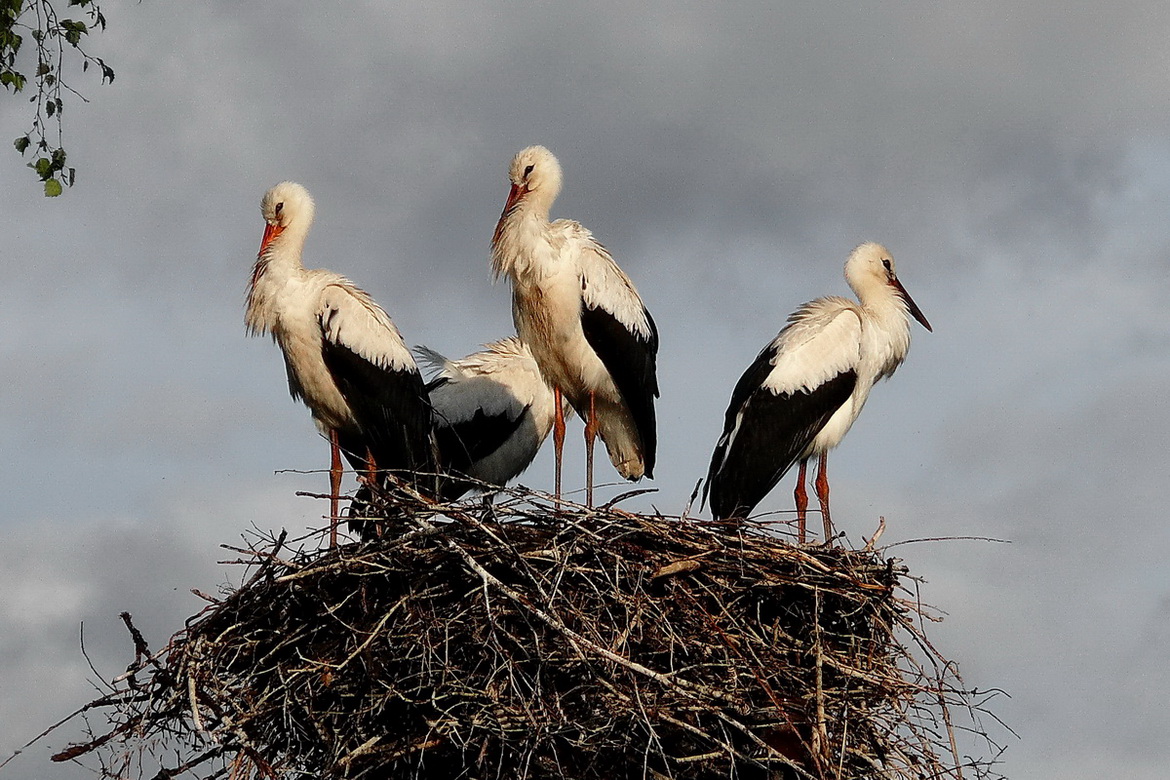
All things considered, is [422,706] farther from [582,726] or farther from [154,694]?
[154,694]

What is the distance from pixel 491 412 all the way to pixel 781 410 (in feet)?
7.52

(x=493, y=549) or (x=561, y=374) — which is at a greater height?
(x=561, y=374)

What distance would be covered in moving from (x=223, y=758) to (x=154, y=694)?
36 centimetres

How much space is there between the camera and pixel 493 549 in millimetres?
6414

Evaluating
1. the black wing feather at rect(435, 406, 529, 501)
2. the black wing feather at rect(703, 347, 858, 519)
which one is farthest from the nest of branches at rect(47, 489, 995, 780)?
the black wing feather at rect(435, 406, 529, 501)

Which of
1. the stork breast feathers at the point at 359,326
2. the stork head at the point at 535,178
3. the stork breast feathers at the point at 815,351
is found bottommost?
the stork breast feathers at the point at 359,326

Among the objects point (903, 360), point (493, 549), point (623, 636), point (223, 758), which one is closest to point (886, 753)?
point (623, 636)

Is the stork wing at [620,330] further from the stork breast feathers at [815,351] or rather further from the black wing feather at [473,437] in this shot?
the black wing feather at [473,437]

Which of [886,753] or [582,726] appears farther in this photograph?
[886,753]

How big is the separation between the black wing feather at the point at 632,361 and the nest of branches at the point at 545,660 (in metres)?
2.31

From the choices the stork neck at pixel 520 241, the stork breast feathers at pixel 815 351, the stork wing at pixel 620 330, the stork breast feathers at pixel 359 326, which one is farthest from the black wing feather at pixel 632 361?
the stork breast feathers at pixel 359 326

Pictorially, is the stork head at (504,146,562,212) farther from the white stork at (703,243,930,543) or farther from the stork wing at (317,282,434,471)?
the white stork at (703,243,930,543)

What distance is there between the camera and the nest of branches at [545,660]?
20.2 ft

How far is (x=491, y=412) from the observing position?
34.4 feet
